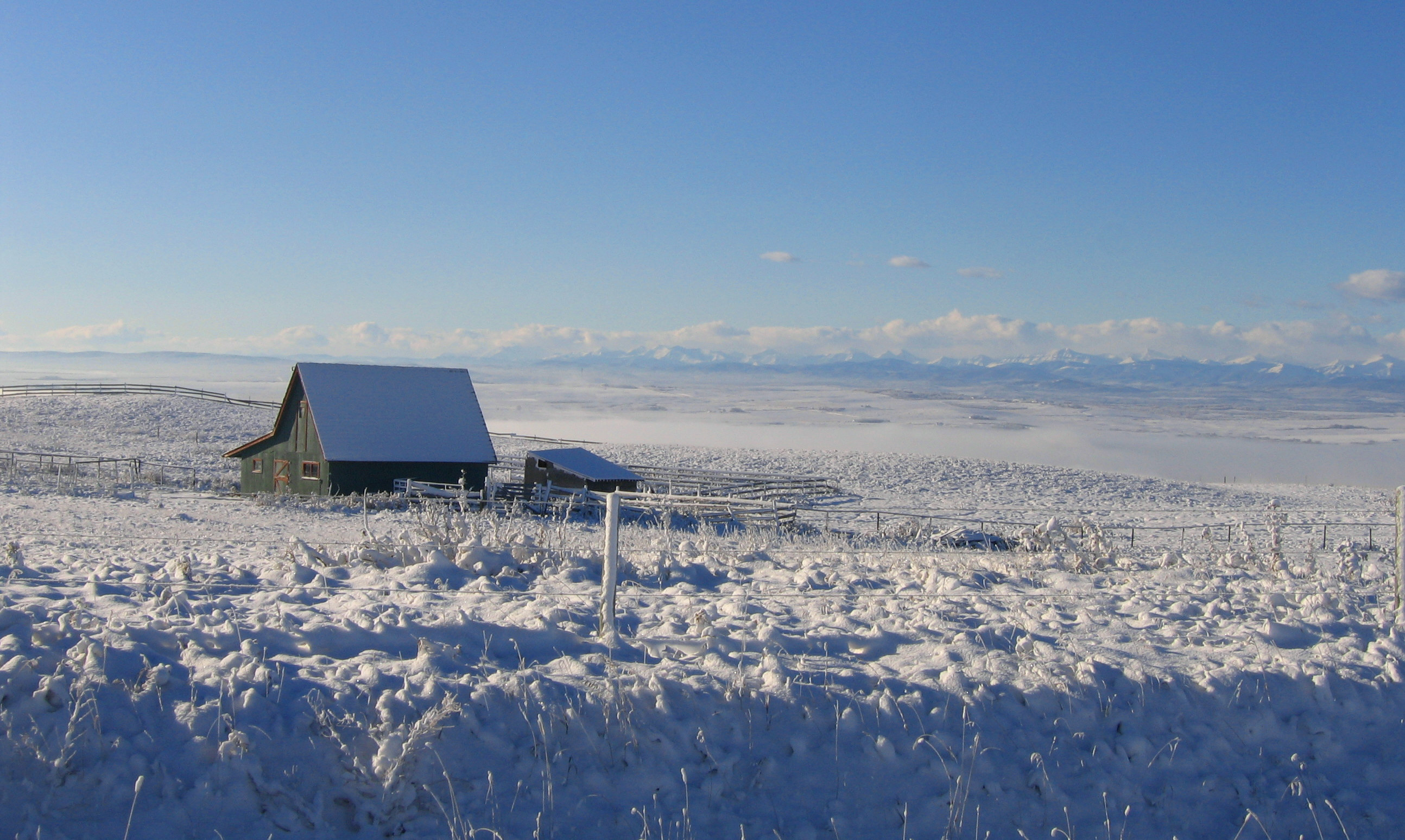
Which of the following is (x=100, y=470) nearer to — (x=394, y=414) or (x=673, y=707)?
(x=394, y=414)

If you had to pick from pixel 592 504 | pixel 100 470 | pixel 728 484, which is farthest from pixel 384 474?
pixel 728 484

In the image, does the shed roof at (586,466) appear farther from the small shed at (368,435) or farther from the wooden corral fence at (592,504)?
the small shed at (368,435)

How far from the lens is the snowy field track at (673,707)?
509cm

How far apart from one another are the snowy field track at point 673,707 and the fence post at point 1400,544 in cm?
48

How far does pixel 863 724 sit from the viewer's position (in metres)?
5.87

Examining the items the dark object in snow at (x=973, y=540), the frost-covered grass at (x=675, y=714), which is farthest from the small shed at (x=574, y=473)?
the frost-covered grass at (x=675, y=714)

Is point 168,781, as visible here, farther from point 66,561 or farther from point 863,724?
point 66,561

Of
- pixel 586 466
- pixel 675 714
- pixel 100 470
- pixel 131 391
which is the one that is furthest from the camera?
pixel 131 391

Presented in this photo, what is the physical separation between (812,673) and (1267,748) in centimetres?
304

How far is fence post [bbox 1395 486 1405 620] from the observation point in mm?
8342

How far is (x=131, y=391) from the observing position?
72125 mm

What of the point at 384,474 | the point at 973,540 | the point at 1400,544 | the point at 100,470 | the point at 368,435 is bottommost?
the point at 100,470

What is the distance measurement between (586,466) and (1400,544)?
2594 centimetres

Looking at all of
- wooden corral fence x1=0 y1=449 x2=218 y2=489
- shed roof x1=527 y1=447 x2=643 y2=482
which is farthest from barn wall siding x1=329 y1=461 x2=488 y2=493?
wooden corral fence x1=0 y1=449 x2=218 y2=489
